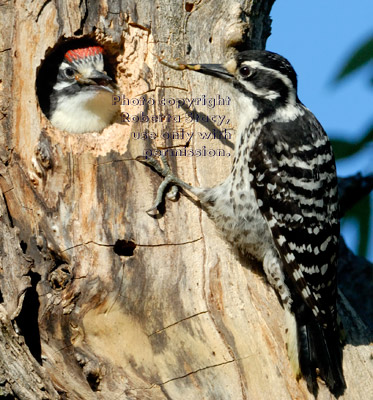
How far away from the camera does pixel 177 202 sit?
13.3 ft

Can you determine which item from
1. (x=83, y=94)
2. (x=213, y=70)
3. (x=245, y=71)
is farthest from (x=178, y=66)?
(x=83, y=94)

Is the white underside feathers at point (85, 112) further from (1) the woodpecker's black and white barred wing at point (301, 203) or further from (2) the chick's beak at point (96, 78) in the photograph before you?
(1) the woodpecker's black and white barred wing at point (301, 203)

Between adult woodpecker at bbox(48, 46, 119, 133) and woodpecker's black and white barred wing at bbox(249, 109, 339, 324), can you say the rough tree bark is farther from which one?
woodpecker's black and white barred wing at bbox(249, 109, 339, 324)

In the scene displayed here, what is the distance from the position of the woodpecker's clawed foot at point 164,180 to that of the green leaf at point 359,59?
3.89 feet

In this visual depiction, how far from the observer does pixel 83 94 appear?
486cm

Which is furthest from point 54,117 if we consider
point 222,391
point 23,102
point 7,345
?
point 222,391

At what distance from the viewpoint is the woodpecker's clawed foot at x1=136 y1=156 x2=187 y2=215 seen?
3.95 meters

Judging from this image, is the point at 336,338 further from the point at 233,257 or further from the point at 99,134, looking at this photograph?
the point at 99,134

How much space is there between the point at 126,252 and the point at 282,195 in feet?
3.56

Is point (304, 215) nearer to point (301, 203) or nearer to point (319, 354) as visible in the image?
point (301, 203)

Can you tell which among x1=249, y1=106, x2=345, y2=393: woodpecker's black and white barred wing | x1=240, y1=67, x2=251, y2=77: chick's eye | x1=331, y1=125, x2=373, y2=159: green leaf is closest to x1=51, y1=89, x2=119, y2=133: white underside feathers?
x1=240, y1=67, x2=251, y2=77: chick's eye

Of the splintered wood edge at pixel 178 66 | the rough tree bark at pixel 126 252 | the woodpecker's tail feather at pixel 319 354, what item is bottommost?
the woodpecker's tail feather at pixel 319 354

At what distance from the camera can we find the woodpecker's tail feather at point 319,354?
12.2ft

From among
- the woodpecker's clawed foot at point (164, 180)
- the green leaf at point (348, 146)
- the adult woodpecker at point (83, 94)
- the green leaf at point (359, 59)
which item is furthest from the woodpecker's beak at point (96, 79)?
the green leaf at point (359, 59)
